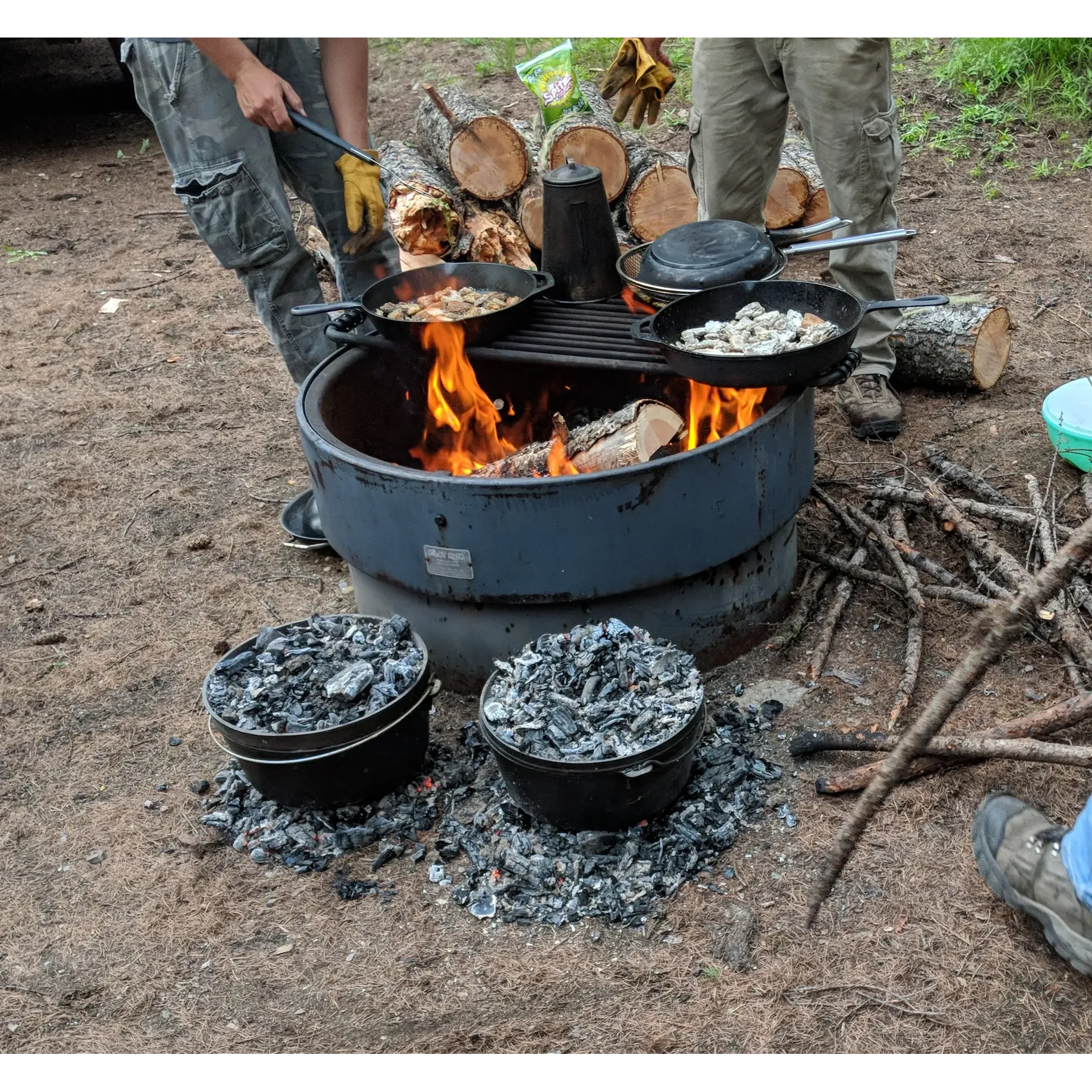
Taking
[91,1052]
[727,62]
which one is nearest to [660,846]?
[91,1052]

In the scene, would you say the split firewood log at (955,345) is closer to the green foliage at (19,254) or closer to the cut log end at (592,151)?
the cut log end at (592,151)

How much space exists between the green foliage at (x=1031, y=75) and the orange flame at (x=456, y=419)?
20.9ft

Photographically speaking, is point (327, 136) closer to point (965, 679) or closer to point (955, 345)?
point (955, 345)

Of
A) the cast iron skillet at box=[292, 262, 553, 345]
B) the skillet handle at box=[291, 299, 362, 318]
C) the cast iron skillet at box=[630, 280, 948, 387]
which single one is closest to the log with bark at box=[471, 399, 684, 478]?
the cast iron skillet at box=[630, 280, 948, 387]

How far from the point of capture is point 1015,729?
3229mm

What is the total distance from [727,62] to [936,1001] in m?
3.96

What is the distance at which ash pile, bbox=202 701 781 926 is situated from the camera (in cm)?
305

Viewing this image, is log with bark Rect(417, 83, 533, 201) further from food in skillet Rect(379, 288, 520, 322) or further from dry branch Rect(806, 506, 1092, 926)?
dry branch Rect(806, 506, 1092, 926)

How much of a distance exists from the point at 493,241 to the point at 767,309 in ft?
9.02

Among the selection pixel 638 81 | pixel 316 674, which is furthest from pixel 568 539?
pixel 638 81

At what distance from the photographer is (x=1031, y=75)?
8.73 m

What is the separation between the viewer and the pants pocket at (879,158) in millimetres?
4723

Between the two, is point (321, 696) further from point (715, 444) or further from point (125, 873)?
point (715, 444)

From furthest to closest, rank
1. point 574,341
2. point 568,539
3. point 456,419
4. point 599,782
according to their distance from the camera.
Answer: point 456,419
point 574,341
point 568,539
point 599,782
